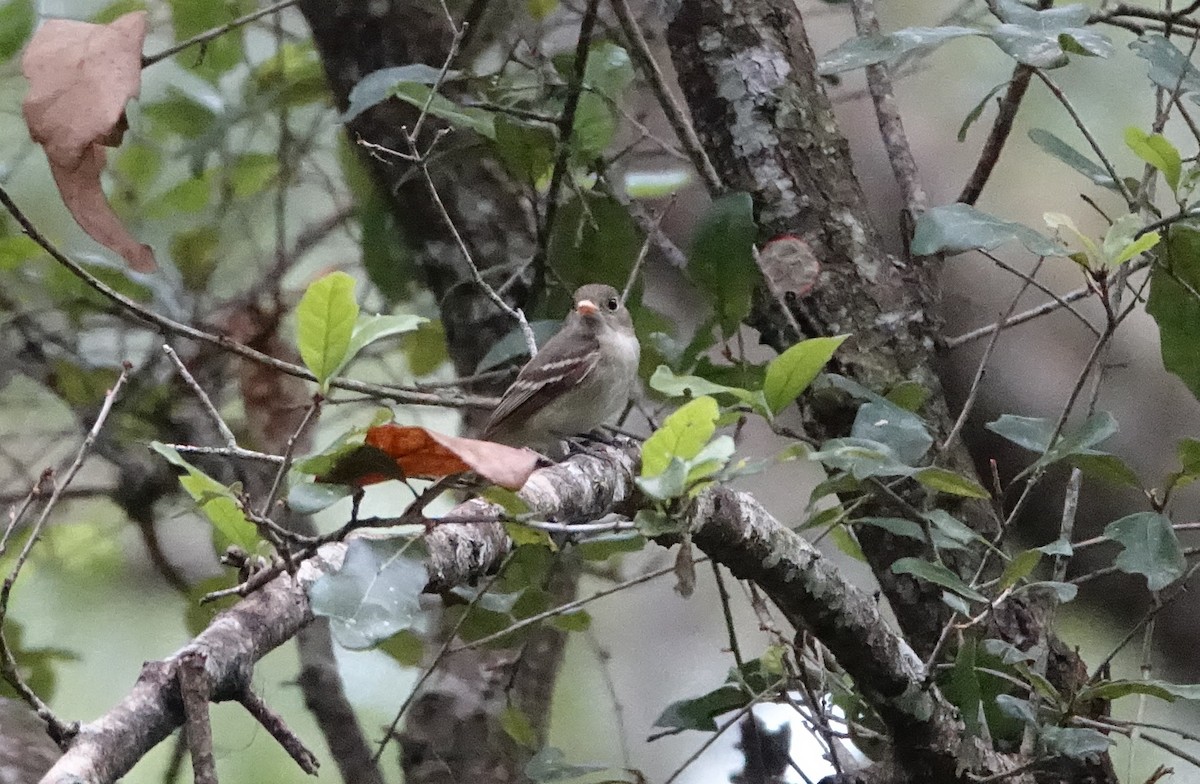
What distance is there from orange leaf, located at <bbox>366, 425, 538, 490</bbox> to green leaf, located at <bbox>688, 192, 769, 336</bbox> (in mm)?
776

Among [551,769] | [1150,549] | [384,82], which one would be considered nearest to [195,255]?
[384,82]

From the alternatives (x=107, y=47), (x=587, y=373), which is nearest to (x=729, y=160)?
(x=587, y=373)

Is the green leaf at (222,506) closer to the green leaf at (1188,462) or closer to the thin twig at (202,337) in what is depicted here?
the thin twig at (202,337)

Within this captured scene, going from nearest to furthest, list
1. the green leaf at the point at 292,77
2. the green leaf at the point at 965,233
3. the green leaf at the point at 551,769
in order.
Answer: the green leaf at the point at 965,233 → the green leaf at the point at 551,769 → the green leaf at the point at 292,77

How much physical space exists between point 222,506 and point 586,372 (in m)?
1.19

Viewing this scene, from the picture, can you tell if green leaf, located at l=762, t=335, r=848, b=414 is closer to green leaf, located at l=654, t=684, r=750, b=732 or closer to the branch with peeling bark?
the branch with peeling bark

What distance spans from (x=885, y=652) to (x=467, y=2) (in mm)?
1687

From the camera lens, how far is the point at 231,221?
267 cm

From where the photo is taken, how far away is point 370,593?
0.86m

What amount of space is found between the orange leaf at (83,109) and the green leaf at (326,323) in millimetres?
426

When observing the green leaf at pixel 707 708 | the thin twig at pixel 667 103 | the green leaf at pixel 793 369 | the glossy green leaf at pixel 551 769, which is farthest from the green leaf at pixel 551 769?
the thin twig at pixel 667 103

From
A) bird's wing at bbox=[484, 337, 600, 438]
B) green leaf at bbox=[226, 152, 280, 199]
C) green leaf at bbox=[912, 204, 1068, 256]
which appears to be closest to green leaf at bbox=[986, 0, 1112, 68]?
green leaf at bbox=[912, 204, 1068, 256]

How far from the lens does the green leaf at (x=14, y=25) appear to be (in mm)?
2010

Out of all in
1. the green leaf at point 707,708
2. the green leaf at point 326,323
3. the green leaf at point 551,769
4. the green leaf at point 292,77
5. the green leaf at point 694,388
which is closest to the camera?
the green leaf at point 326,323
